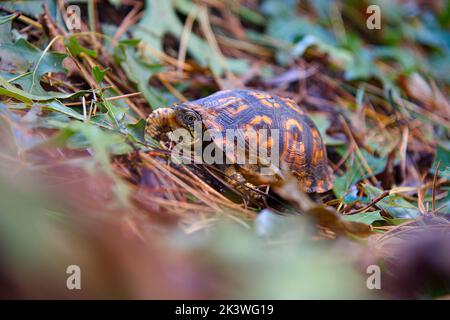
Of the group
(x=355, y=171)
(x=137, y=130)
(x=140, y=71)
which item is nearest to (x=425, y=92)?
(x=355, y=171)

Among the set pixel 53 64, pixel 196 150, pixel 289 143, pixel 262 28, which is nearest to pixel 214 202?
pixel 196 150

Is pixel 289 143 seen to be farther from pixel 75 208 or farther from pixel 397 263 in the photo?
pixel 75 208

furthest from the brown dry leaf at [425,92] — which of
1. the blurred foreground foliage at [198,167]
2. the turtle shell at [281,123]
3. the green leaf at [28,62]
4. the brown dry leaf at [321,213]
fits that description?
the green leaf at [28,62]

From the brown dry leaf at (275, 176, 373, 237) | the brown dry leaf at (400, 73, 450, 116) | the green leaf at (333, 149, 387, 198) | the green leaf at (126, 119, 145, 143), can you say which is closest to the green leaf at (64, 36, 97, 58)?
the green leaf at (126, 119, 145, 143)

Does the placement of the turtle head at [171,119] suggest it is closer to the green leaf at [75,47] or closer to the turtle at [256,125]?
the turtle at [256,125]

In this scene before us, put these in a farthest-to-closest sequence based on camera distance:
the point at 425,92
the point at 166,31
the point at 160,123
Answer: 1. the point at 425,92
2. the point at 166,31
3. the point at 160,123

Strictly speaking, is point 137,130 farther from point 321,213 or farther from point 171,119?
point 321,213

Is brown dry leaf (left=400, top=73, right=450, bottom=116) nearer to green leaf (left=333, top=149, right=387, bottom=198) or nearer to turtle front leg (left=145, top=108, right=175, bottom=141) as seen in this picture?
green leaf (left=333, top=149, right=387, bottom=198)
